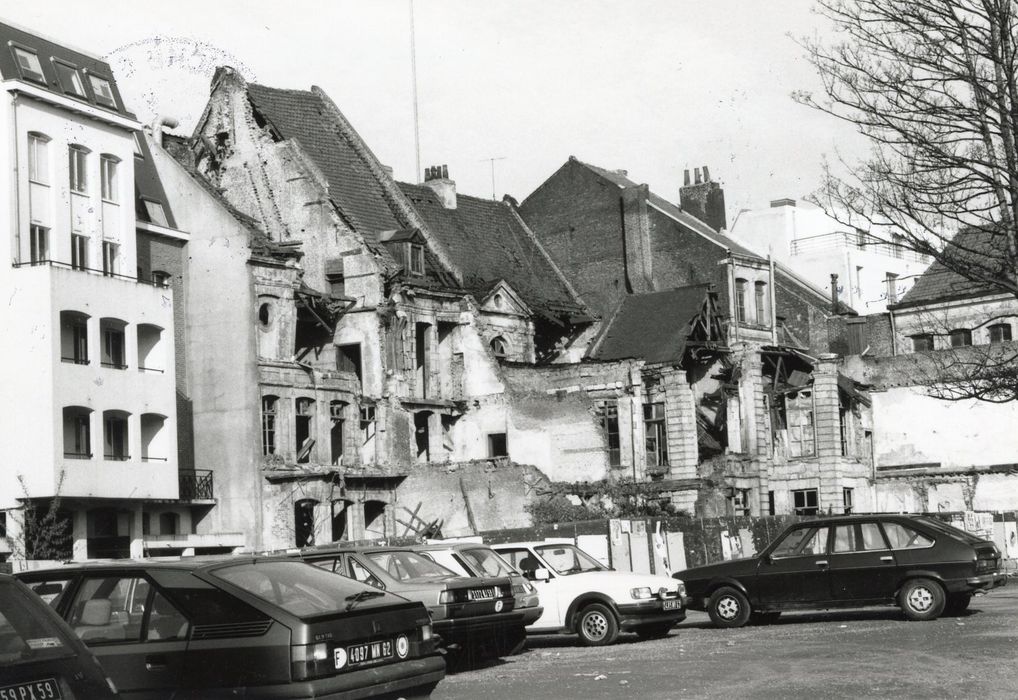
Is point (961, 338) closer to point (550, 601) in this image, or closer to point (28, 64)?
point (28, 64)

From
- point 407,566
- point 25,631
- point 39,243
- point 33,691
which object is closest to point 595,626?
point 407,566

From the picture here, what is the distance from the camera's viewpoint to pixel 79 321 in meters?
40.7

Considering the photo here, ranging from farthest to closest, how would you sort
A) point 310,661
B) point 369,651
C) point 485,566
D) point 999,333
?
point 999,333, point 485,566, point 369,651, point 310,661

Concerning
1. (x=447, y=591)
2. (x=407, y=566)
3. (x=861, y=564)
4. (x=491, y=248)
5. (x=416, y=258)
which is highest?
(x=491, y=248)

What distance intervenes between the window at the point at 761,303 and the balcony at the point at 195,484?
25.6 m

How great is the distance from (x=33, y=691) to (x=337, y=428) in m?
40.4

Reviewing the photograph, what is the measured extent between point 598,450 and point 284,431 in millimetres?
10715

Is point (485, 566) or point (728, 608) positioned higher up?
point (485, 566)

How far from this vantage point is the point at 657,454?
169 feet

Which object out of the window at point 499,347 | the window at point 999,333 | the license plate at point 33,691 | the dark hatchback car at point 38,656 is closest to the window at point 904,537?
the dark hatchback car at point 38,656

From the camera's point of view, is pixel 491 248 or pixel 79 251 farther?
pixel 491 248

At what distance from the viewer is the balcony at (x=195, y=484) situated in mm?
45375

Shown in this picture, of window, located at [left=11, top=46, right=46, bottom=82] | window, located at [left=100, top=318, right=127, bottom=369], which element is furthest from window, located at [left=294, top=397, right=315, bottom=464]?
window, located at [left=11, top=46, right=46, bottom=82]

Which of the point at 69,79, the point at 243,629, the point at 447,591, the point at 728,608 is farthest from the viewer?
the point at 69,79
